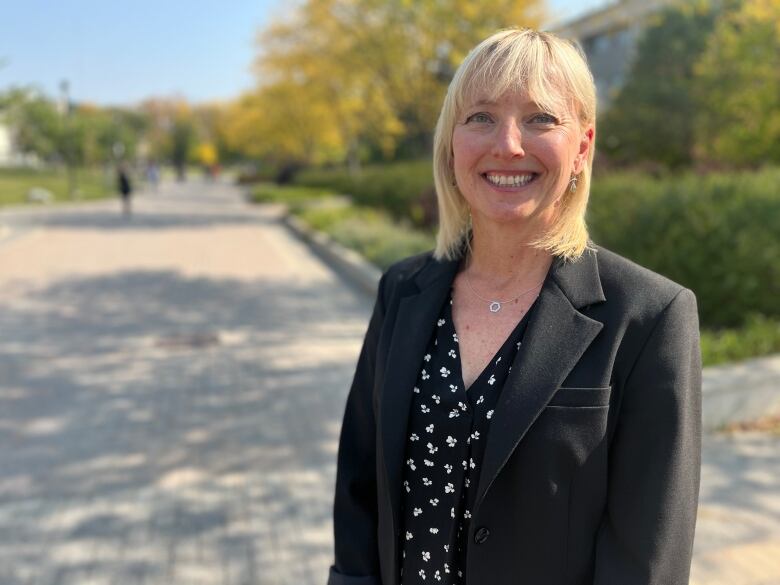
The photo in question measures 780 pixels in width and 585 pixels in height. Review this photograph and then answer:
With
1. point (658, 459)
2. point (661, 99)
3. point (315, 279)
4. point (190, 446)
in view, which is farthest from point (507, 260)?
point (661, 99)

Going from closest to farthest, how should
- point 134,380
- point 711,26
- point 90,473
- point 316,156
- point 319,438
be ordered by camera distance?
point 90,473 → point 319,438 → point 134,380 → point 711,26 → point 316,156

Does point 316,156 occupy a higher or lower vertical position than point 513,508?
higher

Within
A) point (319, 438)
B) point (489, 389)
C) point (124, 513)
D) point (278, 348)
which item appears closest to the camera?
point (489, 389)

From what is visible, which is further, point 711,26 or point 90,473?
point 711,26

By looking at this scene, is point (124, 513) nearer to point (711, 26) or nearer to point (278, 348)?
point (278, 348)

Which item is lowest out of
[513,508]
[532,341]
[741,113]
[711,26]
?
[513,508]

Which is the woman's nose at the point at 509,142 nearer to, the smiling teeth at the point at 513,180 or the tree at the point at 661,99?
the smiling teeth at the point at 513,180

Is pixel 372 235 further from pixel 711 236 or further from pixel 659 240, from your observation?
pixel 711 236

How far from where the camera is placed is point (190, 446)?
515cm

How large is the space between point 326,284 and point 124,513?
25.7 feet

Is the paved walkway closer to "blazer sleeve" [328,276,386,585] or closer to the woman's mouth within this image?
"blazer sleeve" [328,276,386,585]

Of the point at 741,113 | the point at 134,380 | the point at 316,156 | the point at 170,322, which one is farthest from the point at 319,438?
the point at 316,156

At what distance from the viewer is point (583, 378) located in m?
1.61

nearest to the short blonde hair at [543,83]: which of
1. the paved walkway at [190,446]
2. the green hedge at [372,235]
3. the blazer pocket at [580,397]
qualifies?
the blazer pocket at [580,397]
